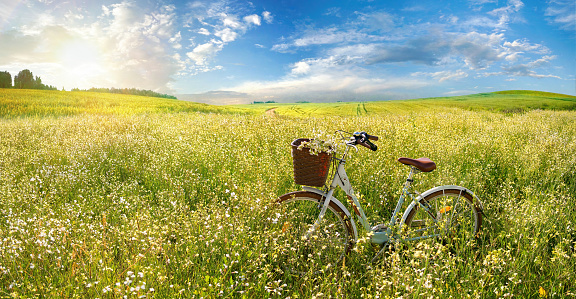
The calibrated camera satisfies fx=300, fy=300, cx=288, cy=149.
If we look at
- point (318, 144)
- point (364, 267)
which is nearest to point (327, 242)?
point (364, 267)

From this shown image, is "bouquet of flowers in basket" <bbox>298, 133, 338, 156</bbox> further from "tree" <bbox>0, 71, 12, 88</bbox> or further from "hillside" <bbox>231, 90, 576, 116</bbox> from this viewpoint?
"tree" <bbox>0, 71, 12, 88</bbox>

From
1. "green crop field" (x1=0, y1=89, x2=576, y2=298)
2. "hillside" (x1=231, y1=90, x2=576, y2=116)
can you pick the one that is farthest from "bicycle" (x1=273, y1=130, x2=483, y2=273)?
"hillside" (x1=231, y1=90, x2=576, y2=116)

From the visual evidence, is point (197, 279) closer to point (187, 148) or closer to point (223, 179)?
point (223, 179)

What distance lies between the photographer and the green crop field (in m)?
2.84

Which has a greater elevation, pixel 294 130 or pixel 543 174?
pixel 294 130

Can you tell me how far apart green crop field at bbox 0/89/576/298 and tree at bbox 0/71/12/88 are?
3662cm

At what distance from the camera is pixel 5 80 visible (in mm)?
37031

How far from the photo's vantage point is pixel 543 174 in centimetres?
604

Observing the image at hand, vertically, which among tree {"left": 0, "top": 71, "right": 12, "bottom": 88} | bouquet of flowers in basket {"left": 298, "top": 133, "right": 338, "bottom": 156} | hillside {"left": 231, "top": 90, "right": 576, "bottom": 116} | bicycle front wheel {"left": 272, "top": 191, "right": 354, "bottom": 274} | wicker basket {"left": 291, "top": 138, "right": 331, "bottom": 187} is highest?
tree {"left": 0, "top": 71, "right": 12, "bottom": 88}

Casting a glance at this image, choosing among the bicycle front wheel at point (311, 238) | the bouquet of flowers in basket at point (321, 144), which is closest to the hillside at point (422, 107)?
the bicycle front wheel at point (311, 238)

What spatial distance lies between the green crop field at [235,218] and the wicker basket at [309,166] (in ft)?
0.89

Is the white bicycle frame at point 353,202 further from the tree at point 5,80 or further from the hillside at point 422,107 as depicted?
the tree at point 5,80

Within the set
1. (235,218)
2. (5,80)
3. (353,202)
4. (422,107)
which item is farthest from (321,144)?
(5,80)

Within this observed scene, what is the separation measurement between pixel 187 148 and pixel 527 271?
20.9 ft
